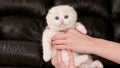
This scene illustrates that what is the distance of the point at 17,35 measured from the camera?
70.6 inches

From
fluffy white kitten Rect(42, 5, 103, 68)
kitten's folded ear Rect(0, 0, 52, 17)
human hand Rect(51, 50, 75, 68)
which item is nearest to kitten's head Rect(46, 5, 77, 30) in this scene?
fluffy white kitten Rect(42, 5, 103, 68)

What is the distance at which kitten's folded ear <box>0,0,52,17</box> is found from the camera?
179cm

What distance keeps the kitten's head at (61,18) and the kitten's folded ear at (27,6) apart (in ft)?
2.41

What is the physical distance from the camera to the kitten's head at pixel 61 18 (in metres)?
1.04

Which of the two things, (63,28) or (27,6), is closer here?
(63,28)

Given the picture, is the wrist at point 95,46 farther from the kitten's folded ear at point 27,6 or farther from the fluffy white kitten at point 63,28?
the kitten's folded ear at point 27,6

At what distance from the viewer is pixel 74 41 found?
1.01 m

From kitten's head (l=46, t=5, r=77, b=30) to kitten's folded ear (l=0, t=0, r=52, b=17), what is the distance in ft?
2.41

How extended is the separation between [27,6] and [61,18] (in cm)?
81

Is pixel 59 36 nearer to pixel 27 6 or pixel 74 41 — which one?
pixel 74 41

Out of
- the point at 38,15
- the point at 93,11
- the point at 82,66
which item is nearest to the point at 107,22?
the point at 93,11

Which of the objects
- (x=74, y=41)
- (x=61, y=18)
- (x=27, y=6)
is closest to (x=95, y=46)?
(x=74, y=41)

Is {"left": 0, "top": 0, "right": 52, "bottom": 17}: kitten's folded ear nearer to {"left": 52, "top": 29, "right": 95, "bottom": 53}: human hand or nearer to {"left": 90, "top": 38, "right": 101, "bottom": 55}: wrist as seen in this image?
{"left": 52, "top": 29, "right": 95, "bottom": 53}: human hand

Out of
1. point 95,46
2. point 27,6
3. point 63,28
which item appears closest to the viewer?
A: point 95,46
